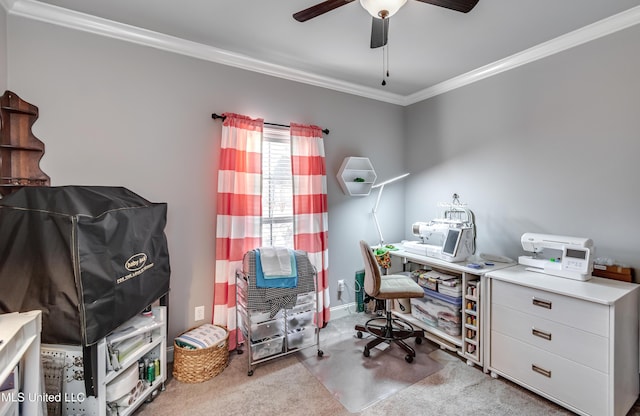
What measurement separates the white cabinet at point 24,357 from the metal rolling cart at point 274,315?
3.76 feet

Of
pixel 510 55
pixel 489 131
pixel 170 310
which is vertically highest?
pixel 510 55

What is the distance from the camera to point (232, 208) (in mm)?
2463

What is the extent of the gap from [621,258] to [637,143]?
2.60 feet

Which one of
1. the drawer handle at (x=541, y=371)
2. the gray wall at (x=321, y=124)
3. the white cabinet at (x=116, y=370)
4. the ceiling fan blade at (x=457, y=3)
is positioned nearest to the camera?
the ceiling fan blade at (x=457, y=3)

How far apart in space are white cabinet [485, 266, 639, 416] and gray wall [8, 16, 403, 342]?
6.83 feet

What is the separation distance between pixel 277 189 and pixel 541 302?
221 centimetres

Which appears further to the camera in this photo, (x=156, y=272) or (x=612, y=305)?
(x=156, y=272)

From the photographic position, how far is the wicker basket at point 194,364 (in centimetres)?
207

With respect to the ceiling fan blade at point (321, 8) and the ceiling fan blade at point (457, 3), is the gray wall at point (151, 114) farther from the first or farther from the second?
the ceiling fan blade at point (457, 3)

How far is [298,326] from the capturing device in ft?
8.39

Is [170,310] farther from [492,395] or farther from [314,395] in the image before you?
[492,395]

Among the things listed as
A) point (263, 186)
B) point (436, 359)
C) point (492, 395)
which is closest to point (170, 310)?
point (263, 186)

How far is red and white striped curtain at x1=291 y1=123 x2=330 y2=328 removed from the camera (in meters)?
2.81

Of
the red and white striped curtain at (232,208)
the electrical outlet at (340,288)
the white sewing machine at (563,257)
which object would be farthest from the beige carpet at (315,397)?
the electrical outlet at (340,288)
